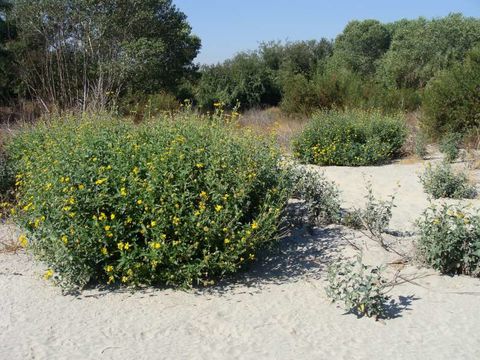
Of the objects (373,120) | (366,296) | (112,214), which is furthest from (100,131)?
(373,120)

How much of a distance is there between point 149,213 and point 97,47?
13.5 meters

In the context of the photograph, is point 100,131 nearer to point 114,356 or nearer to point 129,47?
point 114,356

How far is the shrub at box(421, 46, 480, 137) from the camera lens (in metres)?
11.2

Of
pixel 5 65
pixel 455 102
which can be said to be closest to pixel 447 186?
pixel 455 102

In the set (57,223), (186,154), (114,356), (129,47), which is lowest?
(114,356)

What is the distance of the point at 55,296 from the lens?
4035 millimetres

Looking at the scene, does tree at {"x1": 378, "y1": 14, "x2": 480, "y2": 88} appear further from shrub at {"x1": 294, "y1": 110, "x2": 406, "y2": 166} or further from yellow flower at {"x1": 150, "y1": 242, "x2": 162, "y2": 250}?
yellow flower at {"x1": 150, "y1": 242, "x2": 162, "y2": 250}

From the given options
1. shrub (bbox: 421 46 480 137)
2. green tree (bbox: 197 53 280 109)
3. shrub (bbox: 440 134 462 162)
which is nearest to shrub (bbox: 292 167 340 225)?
shrub (bbox: 440 134 462 162)

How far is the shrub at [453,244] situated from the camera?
14.0 feet

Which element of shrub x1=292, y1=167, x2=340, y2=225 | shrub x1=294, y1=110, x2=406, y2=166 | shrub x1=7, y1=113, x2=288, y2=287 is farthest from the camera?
shrub x1=294, y1=110, x2=406, y2=166

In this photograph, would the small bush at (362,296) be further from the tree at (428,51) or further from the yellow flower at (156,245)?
the tree at (428,51)

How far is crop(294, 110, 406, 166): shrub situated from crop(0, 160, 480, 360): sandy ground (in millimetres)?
5238

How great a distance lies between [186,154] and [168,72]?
55.7 ft

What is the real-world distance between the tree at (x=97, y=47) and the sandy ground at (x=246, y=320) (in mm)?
6725
